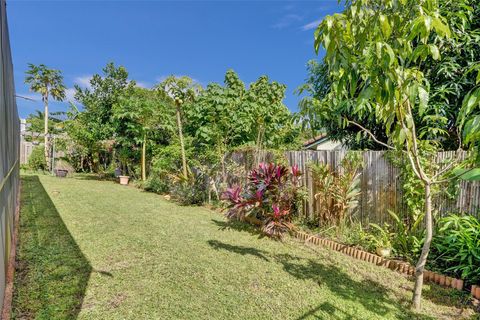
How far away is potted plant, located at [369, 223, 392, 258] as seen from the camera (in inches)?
160

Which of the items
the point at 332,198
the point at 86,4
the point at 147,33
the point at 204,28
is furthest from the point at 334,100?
the point at 147,33

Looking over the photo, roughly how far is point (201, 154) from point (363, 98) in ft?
23.6

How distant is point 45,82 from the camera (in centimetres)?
1833

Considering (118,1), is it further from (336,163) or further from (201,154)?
(336,163)

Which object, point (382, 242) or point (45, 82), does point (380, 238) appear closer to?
point (382, 242)

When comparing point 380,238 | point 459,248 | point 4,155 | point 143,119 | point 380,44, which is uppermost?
point 143,119

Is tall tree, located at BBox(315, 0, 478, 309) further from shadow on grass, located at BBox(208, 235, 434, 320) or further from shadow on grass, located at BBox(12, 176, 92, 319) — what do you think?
shadow on grass, located at BBox(12, 176, 92, 319)

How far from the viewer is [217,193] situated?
8.31 meters

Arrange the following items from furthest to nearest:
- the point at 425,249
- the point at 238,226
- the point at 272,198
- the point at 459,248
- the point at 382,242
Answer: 1. the point at 238,226
2. the point at 272,198
3. the point at 382,242
4. the point at 459,248
5. the point at 425,249

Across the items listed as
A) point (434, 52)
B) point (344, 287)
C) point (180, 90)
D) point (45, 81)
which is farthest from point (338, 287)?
point (45, 81)

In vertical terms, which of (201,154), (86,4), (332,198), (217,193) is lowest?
(217,193)

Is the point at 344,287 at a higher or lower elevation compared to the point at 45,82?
lower

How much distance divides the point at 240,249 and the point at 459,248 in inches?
115

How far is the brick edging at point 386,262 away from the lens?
3.27 metres
